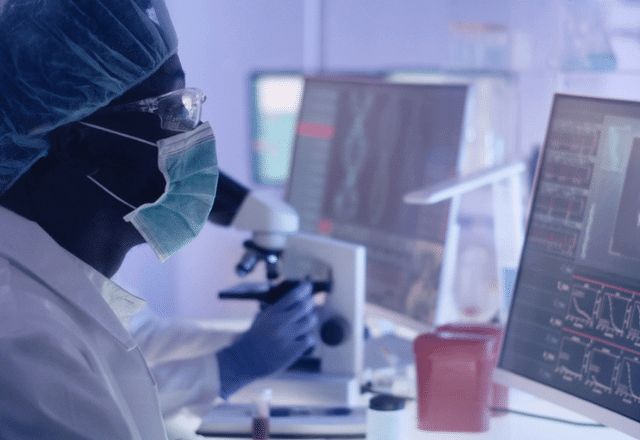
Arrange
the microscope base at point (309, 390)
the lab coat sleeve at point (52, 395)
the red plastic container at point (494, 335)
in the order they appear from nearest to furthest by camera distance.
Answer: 1. the lab coat sleeve at point (52, 395)
2. the red plastic container at point (494, 335)
3. the microscope base at point (309, 390)

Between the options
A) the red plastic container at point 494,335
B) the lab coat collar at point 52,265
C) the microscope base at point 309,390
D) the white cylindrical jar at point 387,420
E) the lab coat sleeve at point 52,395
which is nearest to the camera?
the lab coat sleeve at point 52,395

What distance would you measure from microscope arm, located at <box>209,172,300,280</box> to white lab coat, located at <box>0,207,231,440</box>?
37cm

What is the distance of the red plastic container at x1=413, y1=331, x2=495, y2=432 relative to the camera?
1114mm

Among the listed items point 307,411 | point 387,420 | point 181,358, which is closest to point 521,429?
point 387,420

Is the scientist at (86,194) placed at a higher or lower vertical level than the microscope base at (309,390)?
higher

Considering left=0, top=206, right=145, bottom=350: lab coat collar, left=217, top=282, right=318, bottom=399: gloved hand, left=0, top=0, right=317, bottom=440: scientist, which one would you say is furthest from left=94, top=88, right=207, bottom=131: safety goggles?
left=217, top=282, right=318, bottom=399: gloved hand

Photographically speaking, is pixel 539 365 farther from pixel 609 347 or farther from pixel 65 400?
pixel 65 400

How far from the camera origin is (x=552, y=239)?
1.04m

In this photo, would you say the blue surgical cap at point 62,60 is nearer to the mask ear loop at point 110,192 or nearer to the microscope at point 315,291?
the mask ear loop at point 110,192

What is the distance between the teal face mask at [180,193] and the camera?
0.96 metres

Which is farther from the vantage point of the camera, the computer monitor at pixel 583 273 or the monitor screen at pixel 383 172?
the monitor screen at pixel 383 172

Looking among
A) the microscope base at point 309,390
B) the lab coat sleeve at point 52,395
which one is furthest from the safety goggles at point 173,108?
the microscope base at point 309,390

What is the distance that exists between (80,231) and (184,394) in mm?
496

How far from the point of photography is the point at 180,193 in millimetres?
1022
